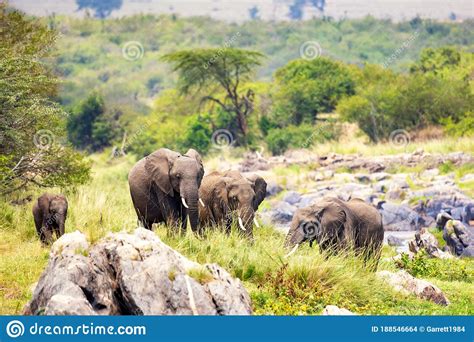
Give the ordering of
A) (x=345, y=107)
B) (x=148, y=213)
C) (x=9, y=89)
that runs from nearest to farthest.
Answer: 1. (x=148, y=213)
2. (x=9, y=89)
3. (x=345, y=107)

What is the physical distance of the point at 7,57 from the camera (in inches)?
804

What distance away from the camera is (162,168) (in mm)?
16453

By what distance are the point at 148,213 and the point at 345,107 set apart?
33563 millimetres

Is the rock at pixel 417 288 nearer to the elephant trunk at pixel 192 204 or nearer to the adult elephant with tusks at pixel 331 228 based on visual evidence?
the adult elephant with tusks at pixel 331 228

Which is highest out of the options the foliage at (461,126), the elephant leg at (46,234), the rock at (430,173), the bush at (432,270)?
the elephant leg at (46,234)

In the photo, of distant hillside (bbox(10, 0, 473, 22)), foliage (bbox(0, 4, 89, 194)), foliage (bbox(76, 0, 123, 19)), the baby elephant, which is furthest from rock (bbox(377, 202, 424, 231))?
foliage (bbox(76, 0, 123, 19))

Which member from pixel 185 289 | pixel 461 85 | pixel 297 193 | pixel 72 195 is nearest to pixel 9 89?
pixel 72 195

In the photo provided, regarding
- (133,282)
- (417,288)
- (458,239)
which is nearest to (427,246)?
(458,239)

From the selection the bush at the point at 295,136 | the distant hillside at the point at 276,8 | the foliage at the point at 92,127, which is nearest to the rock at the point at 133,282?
the bush at the point at 295,136

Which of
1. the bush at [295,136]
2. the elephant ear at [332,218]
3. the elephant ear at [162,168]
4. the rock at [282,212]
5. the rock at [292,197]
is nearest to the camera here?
the elephant ear at [332,218]

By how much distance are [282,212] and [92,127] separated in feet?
97.8

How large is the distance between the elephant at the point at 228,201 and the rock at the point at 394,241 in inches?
273

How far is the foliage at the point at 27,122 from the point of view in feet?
65.4

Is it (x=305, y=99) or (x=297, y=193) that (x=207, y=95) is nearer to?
(x=305, y=99)
